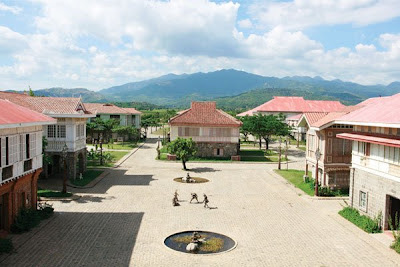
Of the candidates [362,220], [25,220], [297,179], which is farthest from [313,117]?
[25,220]

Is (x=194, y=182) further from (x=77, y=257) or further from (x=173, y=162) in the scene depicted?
(x=77, y=257)

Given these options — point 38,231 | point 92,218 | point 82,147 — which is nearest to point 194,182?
point 82,147

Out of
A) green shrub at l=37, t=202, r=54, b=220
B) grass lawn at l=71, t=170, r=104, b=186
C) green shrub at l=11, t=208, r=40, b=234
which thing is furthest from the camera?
grass lawn at l=71, t=170, r=104, b=186

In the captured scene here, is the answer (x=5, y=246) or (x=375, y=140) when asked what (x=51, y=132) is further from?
(x=375, y=140)

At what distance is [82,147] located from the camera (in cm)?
3045

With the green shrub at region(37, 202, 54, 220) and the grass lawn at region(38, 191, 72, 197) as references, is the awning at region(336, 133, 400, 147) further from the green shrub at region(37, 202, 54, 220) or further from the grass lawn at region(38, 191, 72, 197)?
the grass lawn at region(38, 191, 72, 197)

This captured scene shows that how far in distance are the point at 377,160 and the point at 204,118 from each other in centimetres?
2661

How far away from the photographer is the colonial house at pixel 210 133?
1687 inches

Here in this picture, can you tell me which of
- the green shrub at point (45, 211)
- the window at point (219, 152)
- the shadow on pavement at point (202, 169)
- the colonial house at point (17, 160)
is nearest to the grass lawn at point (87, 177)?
the green shrub at point (45, 211)

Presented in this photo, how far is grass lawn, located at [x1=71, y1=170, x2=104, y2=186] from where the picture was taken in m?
27.5

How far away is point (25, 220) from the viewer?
56.9 ft

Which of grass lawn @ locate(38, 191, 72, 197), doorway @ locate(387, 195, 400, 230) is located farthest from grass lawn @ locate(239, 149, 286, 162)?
doorway @ locate(387, 195, 400, 230)

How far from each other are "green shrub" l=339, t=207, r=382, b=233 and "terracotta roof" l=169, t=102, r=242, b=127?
2290 centimetres

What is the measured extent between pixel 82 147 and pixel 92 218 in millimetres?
12367
